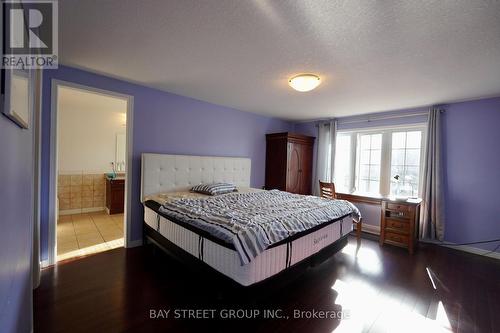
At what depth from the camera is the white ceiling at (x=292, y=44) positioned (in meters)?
Result: 1.49

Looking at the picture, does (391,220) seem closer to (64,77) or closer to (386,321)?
(386,321)

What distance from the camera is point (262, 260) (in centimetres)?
171

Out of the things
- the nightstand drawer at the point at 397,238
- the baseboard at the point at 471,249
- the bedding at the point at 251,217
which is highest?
the bedding at the point at 251,217

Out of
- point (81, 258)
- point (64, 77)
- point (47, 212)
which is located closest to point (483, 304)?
point (81, 258)

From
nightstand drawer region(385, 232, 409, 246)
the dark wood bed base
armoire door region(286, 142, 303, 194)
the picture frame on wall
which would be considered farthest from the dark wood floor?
armoire door region(286, 142, 303, 194)

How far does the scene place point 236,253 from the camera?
1619mm

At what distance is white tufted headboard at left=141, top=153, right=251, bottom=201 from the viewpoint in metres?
3.09

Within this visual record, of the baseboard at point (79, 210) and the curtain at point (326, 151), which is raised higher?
the curtain at point (326, 151)

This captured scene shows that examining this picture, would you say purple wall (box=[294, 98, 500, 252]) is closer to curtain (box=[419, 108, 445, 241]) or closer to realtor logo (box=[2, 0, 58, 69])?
curtain (box=[419, 108, 445, 241])

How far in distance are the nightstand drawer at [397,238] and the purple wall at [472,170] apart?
85 cm

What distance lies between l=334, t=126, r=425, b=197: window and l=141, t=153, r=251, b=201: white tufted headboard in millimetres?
2156

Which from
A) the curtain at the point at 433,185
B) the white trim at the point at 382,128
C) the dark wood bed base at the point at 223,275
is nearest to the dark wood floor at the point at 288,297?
the dark wood bed base at the point at 223,275

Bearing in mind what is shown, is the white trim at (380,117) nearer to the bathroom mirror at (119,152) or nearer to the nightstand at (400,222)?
the nightstand at (400,222)

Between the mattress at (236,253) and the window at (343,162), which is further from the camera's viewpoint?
the window at (343,162)
